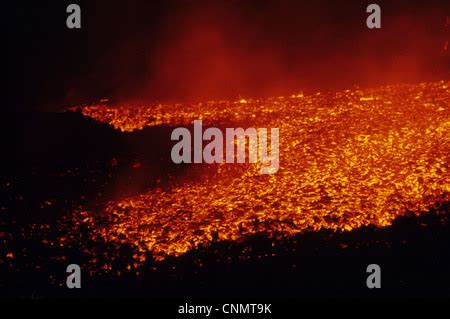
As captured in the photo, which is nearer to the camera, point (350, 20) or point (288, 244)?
point (288, 244)

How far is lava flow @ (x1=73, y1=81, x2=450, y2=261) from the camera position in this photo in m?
3.00

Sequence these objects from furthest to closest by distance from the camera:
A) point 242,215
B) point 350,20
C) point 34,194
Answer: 1. point 350,20
2. point 34,194
3. point 242,215

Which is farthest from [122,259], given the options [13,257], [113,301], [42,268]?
[13,257]

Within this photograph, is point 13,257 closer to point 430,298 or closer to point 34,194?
point 34,194

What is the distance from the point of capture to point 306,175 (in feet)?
11.0

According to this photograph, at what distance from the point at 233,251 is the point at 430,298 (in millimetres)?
1040

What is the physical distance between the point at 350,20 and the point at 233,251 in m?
3.25

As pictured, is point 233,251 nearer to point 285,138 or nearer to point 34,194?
point 285,138

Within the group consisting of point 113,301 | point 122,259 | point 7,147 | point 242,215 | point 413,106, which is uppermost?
point 413,106

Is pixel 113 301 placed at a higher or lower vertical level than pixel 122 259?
lower

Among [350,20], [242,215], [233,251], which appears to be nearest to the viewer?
[233,251]

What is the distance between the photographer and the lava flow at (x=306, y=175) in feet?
9.86

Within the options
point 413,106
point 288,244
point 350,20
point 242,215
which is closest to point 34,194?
point 242,215

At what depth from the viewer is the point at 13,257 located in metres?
2.98
